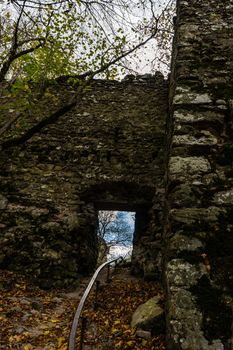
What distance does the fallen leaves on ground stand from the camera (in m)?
3.72

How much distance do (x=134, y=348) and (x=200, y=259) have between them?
1635 mm

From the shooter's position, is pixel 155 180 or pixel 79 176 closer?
pixel 155 180

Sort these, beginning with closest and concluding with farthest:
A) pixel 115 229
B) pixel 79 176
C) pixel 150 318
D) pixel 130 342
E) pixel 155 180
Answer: pixel 130 342
pixel 150 318
pixel 155 180
pixel 79 176
pixel 115 229

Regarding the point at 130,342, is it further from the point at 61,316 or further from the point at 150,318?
the point at 61,316

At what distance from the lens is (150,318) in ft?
12.3

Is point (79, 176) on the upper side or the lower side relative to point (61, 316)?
upper

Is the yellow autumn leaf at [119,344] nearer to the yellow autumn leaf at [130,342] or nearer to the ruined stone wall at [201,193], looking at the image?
the yellow autumn leaf at [130,342]

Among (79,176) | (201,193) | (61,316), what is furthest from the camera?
(79,176)

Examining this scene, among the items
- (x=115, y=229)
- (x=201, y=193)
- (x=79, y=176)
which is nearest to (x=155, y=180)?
(x=79, y=176)

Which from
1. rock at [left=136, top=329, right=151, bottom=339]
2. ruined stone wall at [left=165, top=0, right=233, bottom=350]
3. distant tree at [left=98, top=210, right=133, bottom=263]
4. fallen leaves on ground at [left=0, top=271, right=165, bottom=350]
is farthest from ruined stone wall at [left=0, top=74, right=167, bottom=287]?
distant tree at [left=98, top=210, right=133, bottom=263]

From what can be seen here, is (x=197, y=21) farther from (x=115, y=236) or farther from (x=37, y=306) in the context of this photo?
(x=115, y=236)

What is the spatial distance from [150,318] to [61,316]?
172 centimetres

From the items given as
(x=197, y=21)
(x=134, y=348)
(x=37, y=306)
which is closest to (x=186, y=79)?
(x=197, y=21)

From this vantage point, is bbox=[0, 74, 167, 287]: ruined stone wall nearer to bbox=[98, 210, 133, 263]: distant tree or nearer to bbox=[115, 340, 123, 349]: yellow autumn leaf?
bbox=[115, 340, 123, 349]: yellow autumn leaf
